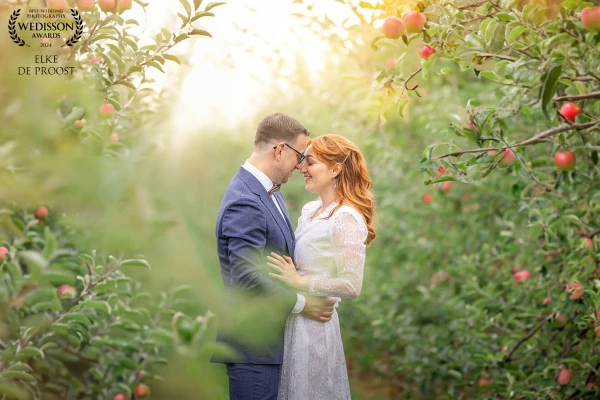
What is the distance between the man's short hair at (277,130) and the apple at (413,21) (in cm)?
79

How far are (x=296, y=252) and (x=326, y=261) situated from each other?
0.16 meters

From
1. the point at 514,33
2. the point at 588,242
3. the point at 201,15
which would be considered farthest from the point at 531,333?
the point at 201,15

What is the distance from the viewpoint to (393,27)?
86.4 inches

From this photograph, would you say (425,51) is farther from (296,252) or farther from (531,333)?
(531,333)

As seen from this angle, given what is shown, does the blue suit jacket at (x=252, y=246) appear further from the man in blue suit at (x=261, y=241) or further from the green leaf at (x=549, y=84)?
the green leaf at (x=549, y=84)

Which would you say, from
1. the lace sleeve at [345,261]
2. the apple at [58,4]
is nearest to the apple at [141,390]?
the lace sleeve at [345,261]

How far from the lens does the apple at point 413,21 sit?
2070 millimetres

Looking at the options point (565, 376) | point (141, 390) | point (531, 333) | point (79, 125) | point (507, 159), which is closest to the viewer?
point (79, 125)

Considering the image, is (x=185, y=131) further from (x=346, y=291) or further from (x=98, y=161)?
(x=346, y=291)

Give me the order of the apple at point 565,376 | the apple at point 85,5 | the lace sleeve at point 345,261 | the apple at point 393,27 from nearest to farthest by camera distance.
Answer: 1. the apple at point 85,5
2. the apple at point 393,27
3. the lace sleeve at point 345,261
4. the apple at point 565,376

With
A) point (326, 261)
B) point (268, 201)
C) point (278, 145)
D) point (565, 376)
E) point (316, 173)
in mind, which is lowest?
point (565, 376)

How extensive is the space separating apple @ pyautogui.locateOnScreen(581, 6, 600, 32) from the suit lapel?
1359mm

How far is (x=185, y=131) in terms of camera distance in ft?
3.67

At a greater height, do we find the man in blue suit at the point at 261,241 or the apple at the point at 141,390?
the man in blue suit at the point at 261,241
